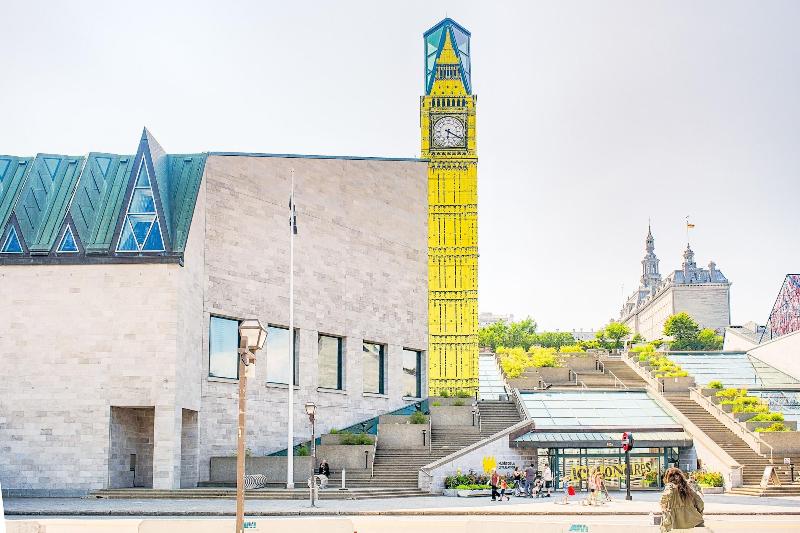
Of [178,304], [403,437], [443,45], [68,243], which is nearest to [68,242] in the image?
[68,243]

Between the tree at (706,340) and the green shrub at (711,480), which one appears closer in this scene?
the green shrub at (711,480)

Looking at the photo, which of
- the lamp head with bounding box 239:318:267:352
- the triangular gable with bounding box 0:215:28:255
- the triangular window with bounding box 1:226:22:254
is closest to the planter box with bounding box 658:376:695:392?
the triangular gable with bounding box 0:215:28:255

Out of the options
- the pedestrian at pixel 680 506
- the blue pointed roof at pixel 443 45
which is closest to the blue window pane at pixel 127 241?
the pedestrian at pixel 680 506

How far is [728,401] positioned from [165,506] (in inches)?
1173

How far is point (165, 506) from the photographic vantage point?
104 feet

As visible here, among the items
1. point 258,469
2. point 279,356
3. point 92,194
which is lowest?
point 258,469

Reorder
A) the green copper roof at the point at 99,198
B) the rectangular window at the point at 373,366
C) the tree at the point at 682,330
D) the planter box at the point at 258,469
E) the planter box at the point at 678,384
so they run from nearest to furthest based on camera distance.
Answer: the green copper roof at the point at 99,198
the planter box at the point at 258,469
the rectangular window at the point at 373,366
the planter box at the point at 678,384
the tree at the point at 682,330

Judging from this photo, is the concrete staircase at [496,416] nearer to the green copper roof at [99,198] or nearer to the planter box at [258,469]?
→ the planter box at [258,469]

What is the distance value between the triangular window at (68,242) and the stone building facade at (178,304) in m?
0.04

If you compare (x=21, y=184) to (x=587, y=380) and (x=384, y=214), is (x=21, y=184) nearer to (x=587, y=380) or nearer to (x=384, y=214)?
(x=384, y=214)

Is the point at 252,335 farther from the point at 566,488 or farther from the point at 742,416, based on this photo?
the point at 742,416

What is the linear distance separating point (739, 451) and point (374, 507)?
19.8 metres

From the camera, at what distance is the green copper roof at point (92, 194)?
39281 millimetres

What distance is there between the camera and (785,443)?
43281 mm
